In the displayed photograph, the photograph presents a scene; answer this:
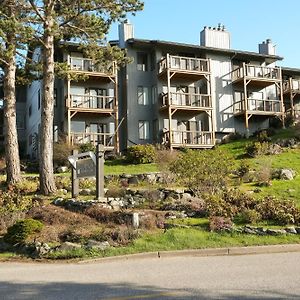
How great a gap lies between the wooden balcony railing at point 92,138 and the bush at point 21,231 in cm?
1931

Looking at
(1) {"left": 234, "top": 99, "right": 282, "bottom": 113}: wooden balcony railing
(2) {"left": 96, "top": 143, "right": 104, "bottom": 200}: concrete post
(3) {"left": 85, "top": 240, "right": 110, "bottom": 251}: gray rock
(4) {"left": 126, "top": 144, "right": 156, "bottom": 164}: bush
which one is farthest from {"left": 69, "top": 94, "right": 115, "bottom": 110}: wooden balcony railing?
(3) {"left": 85, "top": 240, "right": 110, "bottom": 251}: gray rock

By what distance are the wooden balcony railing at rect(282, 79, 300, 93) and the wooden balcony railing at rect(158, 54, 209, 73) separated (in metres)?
9.52

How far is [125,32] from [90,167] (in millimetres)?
23744

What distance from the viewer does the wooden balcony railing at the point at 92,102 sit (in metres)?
35.6

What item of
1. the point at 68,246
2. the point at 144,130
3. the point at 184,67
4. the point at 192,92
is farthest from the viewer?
the point at 192,92

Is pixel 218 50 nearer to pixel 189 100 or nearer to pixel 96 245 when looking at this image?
pixel 189 100

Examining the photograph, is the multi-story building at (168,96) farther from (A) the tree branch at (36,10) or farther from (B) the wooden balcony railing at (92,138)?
(A) the tree branch at (36,10)

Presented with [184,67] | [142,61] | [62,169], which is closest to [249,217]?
[62,169]

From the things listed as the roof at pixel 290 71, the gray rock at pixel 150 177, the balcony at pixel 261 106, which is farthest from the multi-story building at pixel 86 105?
the roof at pixel 290 71

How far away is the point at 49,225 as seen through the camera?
15258 mm

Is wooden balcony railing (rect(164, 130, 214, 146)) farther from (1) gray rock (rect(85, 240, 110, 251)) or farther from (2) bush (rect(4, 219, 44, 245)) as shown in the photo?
(1) gray rock (rect(85, 240, 110, 251))

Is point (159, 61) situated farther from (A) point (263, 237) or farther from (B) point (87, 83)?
(A) point (263, 237)

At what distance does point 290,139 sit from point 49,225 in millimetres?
23688

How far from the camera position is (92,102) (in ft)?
119
